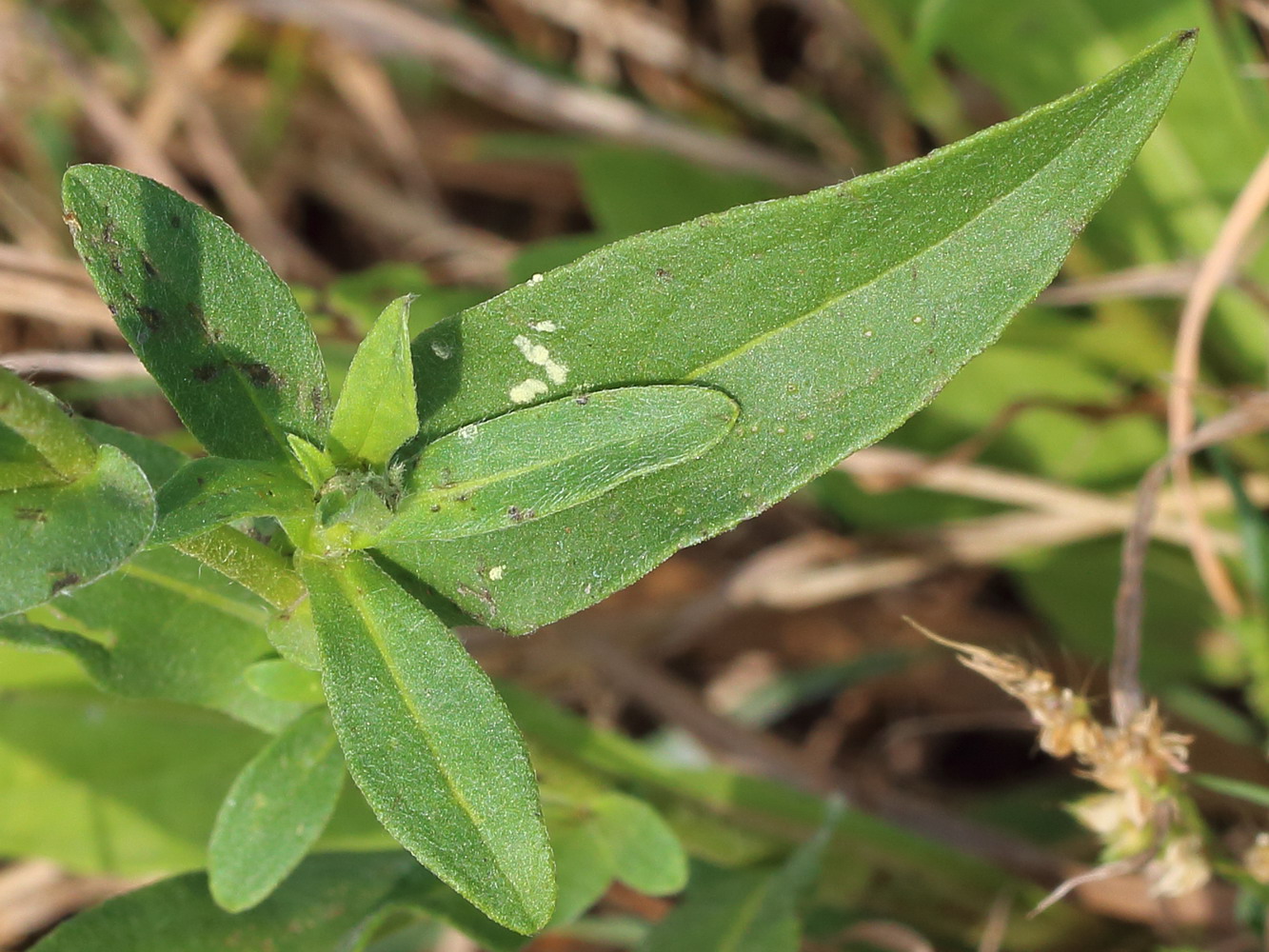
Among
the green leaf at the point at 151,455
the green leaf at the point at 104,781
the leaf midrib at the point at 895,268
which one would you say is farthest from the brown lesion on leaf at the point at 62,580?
the green leaf at the point at 104,781

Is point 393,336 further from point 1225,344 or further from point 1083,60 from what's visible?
point 1225,344

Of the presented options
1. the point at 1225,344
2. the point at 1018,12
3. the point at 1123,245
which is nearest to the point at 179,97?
the point at 1018,12

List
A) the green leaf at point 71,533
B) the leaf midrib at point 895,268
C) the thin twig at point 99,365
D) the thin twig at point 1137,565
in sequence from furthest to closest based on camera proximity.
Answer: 1. the thin twig at point 99,365
2. the thin twig at point 1137,565
3. the leaf midrib at point 895,268
4. the green leaf at point 71,533

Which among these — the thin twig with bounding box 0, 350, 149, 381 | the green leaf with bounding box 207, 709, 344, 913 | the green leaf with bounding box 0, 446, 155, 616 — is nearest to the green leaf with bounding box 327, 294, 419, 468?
the green leaf with bounding box 0, 446, 155, 616

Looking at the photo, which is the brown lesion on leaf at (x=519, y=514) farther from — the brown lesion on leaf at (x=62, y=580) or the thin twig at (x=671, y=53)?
the thin twig at (x=671, y=53)

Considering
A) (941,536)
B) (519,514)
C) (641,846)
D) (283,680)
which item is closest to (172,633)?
(283,680)

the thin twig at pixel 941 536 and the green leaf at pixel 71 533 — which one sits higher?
the thin twig at pixel 941 536
